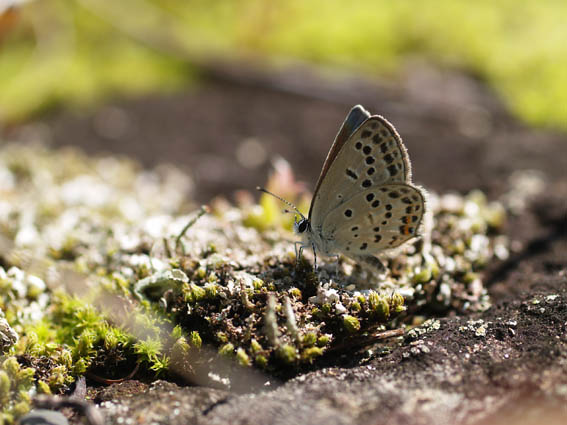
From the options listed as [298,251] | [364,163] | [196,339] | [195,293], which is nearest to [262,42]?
[298,251]

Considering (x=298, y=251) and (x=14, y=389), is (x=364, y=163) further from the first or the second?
(x=14, y=389)

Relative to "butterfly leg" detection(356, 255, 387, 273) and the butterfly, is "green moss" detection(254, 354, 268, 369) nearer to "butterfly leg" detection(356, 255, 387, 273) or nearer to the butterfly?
the butterfly

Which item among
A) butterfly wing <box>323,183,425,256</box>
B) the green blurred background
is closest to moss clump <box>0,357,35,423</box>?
butterfly wing <box>323,183,425,256</box>

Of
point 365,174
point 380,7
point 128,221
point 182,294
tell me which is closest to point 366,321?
point 365,174

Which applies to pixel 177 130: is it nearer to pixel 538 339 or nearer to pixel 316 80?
pixel 316 80

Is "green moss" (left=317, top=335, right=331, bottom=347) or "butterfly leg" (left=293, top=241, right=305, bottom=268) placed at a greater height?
"butterfly leg" (left=293, top=241, right=305, bottom=268)

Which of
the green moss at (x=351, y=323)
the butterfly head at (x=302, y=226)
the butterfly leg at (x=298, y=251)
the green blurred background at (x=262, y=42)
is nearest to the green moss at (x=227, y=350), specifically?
the green moss at (x=351, y=323)
